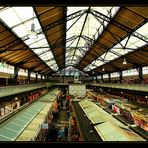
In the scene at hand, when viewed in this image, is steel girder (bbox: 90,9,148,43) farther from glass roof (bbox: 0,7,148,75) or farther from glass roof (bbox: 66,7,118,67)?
glass roof (bbox: 66,7,118,67)

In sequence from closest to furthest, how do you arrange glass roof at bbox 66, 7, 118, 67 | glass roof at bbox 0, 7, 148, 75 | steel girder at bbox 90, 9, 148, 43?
glass roof at bbox 0, 7, 148, 75 → glass roof at bbox 66, 7, 118, 67 → steel girder at bbox 90, 9, 148, 43

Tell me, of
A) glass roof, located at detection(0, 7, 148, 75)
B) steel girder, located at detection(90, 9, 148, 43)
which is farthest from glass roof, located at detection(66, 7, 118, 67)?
steel girder, located at detection(90, 9, 148, 43)

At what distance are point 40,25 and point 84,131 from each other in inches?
315

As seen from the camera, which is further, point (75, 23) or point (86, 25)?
point (86, 25)

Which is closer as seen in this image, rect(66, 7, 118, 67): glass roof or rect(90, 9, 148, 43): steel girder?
rect(66, 7, 118, 67): glass roof

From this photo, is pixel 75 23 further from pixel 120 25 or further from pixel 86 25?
pixel 120 25

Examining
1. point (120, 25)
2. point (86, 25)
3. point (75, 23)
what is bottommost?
point (120, 25)

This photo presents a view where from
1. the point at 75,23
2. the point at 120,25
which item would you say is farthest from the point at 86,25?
the point at 120,25

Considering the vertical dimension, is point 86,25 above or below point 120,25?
above

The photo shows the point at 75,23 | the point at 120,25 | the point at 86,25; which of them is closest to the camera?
the point at 120,25

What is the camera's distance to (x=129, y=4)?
1.67 m

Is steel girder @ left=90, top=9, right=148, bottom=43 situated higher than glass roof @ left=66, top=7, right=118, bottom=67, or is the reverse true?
glass roof @ left=66, top=7, right=118, bottom=67

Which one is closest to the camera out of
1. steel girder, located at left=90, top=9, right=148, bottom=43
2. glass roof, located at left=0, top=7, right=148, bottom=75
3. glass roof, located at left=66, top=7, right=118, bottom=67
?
glass roof, located at left=0, top=7, right=148, bottom=75
